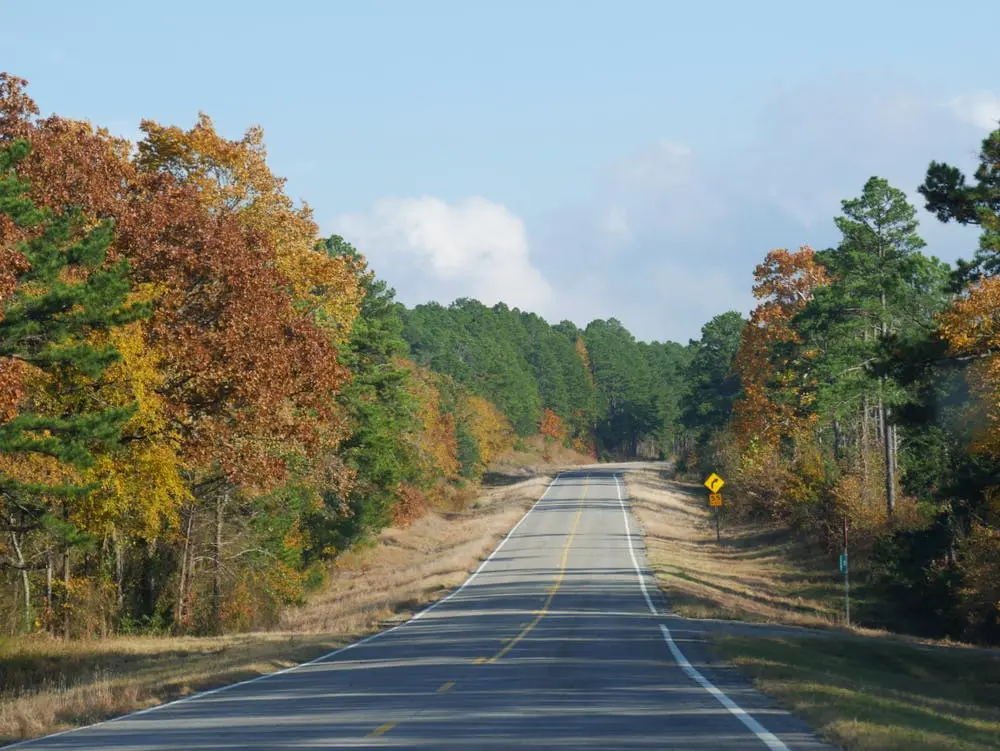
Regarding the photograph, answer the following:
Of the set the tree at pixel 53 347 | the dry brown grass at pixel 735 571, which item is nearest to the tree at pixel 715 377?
the dry brown grass at pixel 735 571

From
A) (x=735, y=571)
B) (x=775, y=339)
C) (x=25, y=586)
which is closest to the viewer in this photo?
(x=25, y=586)

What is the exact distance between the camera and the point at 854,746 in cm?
1138

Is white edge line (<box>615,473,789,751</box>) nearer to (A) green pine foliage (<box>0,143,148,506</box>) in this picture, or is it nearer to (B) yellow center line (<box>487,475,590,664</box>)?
(B) yellow center line (<box>487,475,590,664</box>)

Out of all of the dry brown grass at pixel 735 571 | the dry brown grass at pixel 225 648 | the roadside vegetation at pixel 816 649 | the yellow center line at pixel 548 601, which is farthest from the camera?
the dry brown grass at pixel 735 571

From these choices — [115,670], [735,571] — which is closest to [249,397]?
[115,670]

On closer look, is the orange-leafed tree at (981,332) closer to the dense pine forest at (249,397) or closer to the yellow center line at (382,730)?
the dense pine forest at (249,397)

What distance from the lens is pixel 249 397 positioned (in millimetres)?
30203

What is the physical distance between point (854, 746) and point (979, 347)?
60.5 feet

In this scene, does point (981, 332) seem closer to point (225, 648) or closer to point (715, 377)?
point (225, 648)

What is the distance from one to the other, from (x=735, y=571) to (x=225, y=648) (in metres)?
30.9

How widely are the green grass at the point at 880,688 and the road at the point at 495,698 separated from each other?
0.55 meters

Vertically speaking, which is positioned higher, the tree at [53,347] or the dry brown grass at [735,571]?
the tree at [53,347]

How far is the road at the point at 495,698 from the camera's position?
11.9 metres

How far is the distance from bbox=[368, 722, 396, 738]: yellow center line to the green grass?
430cm
